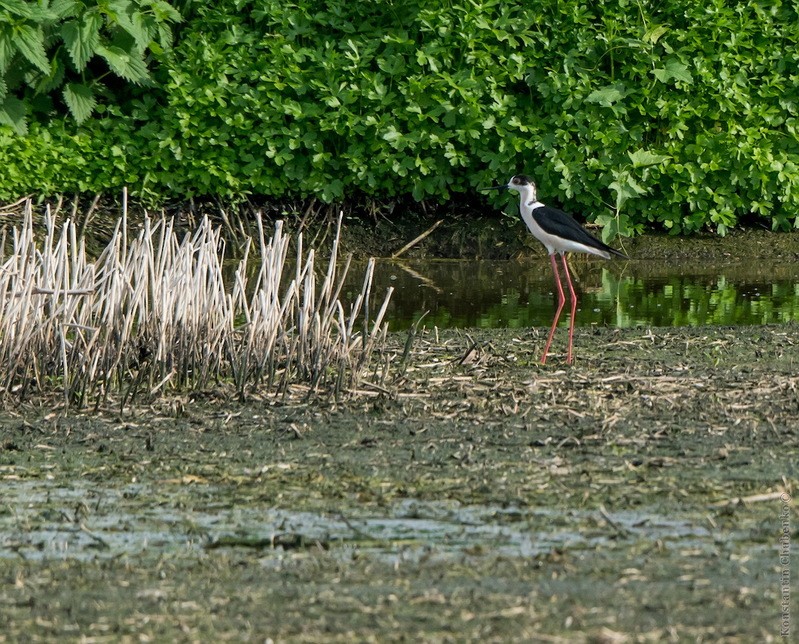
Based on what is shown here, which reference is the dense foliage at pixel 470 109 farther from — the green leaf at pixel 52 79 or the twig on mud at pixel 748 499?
the twig on mud at pixel 748 499

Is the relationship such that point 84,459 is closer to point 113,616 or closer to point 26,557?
point 26,557

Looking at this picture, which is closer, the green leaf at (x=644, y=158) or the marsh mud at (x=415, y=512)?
the marsh mud at (x=415, y=512)

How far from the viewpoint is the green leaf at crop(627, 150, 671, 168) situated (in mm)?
12250

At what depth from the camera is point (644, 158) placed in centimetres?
1226

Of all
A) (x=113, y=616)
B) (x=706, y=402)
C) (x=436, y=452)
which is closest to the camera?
(x=113, y=616)

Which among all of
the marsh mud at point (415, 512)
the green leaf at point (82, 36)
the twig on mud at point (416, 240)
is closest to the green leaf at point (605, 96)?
the twig on mud at point (416, 240)

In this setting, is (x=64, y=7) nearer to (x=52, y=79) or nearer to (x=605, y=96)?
(x=52, y=79)

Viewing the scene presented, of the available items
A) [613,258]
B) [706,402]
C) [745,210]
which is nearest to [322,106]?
[613,258]

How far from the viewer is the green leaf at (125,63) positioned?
11.7 meters

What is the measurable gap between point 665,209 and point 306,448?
784cm

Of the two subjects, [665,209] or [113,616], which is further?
[665,209]

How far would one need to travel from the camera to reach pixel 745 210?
12.7 meters

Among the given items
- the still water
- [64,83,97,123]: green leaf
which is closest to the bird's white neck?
the still water

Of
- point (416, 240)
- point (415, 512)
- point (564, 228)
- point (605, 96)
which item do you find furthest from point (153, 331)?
point (605, 96)
